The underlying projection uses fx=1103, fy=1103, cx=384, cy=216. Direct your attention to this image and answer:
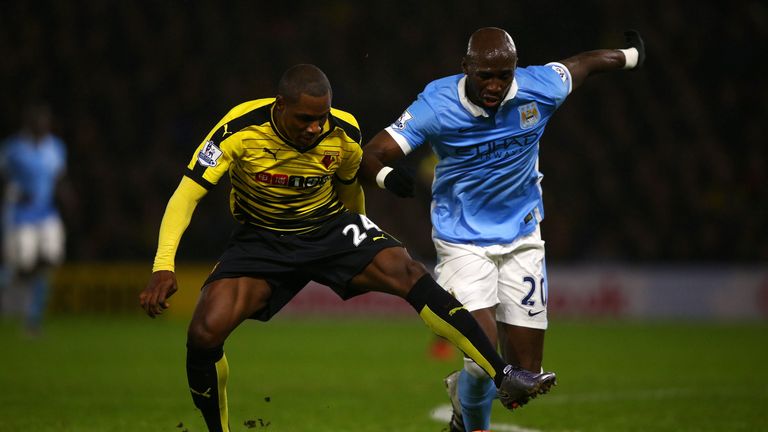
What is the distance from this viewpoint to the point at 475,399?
19.0 feet

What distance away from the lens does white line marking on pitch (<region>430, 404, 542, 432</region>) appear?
6.65 m

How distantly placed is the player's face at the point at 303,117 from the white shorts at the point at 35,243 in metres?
8.82

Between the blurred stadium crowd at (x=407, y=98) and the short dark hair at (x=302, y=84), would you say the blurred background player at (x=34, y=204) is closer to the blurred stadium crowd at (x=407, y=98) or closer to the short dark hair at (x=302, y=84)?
the blurred stadium crowd at (x=407, y=98)

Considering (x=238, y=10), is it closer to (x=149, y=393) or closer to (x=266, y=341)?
(x=266, y=341)

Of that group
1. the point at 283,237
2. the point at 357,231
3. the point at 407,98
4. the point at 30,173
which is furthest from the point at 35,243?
the point at 357,231

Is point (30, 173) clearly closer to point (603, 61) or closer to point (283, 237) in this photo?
point (283, 237)

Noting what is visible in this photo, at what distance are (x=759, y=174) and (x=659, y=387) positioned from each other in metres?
9.61

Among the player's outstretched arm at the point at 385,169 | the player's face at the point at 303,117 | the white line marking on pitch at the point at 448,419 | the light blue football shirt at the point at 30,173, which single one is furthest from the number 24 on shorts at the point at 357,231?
the light blue football shirt at the point at 30,173

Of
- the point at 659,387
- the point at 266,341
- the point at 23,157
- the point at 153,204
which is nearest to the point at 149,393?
the point at 659,387

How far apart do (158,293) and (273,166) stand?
0.87m

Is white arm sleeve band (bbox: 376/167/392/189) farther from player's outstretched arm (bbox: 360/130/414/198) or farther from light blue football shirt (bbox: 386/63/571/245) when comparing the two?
light blue football shirt (bbox: 386/63/571/245)

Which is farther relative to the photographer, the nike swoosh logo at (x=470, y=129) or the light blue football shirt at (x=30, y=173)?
the light blue football shirt at (x=30, y=173)

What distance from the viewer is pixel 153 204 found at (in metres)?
17.5

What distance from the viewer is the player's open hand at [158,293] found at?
5.11 metres
